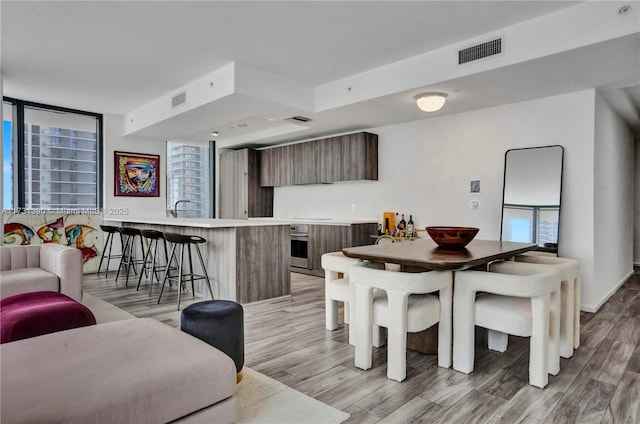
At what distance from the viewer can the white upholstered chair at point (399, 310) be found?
2344 mm

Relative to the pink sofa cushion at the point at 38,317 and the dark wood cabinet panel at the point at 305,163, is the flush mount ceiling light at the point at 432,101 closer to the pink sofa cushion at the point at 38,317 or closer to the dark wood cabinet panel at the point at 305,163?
the dark wood cabinet panel at the point at 305,163

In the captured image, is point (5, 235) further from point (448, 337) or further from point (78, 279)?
point (448, 337)

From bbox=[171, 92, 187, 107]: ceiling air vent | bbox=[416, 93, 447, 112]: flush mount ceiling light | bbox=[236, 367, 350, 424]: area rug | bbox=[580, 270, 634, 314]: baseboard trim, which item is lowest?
bbox=[236, 367, 350, 424]: area rug

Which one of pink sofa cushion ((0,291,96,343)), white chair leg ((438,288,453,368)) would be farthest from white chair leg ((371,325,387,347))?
pink sofa cushion ((0,291,96,343))

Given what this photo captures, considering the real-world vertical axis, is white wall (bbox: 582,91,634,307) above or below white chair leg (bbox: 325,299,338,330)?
above

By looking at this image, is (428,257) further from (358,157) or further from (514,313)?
(358,157)

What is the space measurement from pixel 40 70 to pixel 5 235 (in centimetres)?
243

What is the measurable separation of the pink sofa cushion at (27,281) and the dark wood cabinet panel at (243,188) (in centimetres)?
402

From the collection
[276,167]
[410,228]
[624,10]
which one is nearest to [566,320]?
[624,10]

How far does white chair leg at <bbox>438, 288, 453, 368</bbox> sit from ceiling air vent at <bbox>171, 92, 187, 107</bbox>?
3.94 m

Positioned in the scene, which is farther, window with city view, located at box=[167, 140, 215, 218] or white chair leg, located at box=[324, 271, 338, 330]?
window with city view, located at box=[167, 140, 215, 218]

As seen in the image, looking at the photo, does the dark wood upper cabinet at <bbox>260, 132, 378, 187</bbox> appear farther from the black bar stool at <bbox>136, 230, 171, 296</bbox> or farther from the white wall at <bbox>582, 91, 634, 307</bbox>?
the white wall at <bbox>582, 91, 634, 307</bbox>

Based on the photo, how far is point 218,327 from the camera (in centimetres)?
215

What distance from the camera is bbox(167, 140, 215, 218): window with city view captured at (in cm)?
742
